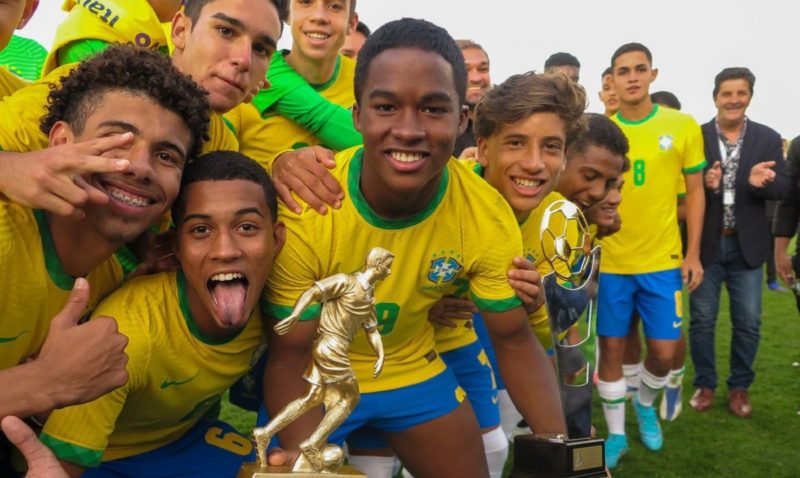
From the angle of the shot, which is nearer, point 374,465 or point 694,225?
point 374,465

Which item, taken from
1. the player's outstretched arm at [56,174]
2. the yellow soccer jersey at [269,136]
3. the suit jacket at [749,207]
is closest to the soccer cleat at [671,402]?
the suit jacket at [749,207]

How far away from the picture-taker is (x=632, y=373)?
6.03 m

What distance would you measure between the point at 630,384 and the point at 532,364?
3.70 m

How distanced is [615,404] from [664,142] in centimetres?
194

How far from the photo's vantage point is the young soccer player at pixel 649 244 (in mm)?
5430

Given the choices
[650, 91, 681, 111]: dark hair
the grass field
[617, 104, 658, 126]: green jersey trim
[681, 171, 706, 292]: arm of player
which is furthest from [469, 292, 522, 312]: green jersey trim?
[650, 91, 681, 111]: dark hair

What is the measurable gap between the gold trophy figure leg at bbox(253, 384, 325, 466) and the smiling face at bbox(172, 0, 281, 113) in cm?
104

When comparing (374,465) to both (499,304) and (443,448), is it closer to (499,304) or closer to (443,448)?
(443,448)

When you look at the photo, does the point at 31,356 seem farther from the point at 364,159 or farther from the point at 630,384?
the point at 630,384

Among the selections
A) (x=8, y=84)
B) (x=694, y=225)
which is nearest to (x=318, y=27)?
(x=8, y=84)

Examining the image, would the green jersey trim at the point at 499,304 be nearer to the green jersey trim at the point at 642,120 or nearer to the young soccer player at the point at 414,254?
the young soccer player at the point at 414,254

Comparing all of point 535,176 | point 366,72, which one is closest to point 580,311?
point 535,176

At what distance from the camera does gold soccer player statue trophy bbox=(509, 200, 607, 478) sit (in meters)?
2.26

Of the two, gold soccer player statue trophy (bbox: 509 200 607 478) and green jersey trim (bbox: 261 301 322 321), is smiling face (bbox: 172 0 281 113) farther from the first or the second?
gold soccer player statue trophy (bbox: 509 200 607 478)
